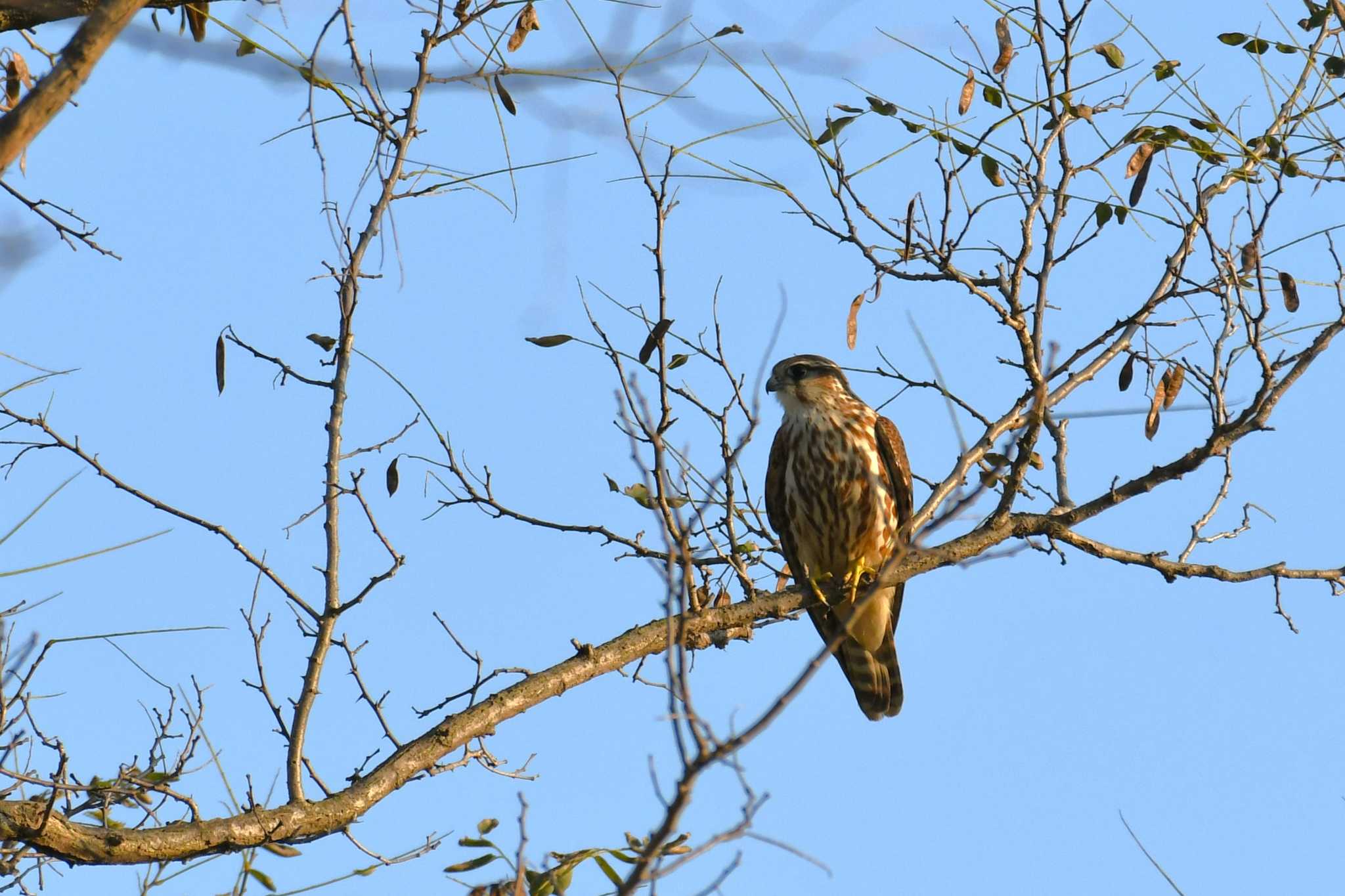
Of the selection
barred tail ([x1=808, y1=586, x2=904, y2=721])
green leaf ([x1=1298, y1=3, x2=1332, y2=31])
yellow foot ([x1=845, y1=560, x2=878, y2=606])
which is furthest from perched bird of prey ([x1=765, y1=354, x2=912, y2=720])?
green leaf ([x1=1298, y1=3, x2=1332, y2=31])

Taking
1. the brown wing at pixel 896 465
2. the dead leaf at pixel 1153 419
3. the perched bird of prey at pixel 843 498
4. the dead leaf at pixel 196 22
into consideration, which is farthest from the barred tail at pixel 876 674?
the dead leaf at pixel 196 22

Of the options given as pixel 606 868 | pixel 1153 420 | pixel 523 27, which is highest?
pixel 523 27

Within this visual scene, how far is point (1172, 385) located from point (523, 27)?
194 centimetres

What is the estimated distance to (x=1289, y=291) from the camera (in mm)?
3543

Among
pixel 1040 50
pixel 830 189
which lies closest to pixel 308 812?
pixel 830 189

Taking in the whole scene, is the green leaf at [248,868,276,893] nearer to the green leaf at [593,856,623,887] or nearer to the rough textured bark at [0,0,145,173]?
the green leaf at [593,856,623,887]

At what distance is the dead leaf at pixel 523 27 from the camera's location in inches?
136

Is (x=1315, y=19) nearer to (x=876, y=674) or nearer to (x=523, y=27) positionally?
(x=523, y=27)

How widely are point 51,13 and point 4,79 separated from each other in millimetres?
1517

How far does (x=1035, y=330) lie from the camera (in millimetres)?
3623

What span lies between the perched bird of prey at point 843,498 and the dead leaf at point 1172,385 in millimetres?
1322

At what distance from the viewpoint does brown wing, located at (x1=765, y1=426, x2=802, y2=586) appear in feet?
17.9

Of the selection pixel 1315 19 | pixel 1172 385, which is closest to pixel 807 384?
pixel 1172 385

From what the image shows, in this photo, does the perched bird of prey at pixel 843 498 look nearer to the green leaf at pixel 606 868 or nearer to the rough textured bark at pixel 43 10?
the green leaf at pixel 606 868
